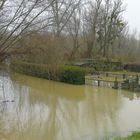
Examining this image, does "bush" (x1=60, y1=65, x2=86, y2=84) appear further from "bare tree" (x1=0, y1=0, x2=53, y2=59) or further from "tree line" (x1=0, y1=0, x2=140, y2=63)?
"bare tree" (x1=0, y1=0, x2=53, y2=59)

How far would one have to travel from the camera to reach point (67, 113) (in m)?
14.2

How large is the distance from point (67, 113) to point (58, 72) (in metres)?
10.7

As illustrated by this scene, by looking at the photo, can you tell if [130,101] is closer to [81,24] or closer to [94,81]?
[94,81]

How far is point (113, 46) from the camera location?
136ft

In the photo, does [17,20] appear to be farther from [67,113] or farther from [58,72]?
[58,72]

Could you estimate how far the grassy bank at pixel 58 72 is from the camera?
23577mm

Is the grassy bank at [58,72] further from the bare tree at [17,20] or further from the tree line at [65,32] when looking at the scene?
the bare tree at [17,20]

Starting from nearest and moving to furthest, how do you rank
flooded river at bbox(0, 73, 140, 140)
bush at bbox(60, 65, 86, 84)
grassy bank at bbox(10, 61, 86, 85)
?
flooded river at bbox(0, 73, 140, 140), bush at bbox(60, 65, 86, 84), grassy bank at bbox(10, 61, 86, 85)

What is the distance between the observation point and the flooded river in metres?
11.0

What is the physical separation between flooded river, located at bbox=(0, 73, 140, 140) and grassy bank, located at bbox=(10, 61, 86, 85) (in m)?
1.87

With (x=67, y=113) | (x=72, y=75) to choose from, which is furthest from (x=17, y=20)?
(x=72, y=75)

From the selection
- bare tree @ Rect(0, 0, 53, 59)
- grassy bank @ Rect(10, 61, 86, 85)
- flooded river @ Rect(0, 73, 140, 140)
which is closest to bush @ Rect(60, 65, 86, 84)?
grassy bank @ Rect(10, 61, 86, 85)

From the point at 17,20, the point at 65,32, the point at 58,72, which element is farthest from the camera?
the point at 65,32

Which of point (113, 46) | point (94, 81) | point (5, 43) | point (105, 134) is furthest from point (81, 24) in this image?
point (105, 134)
